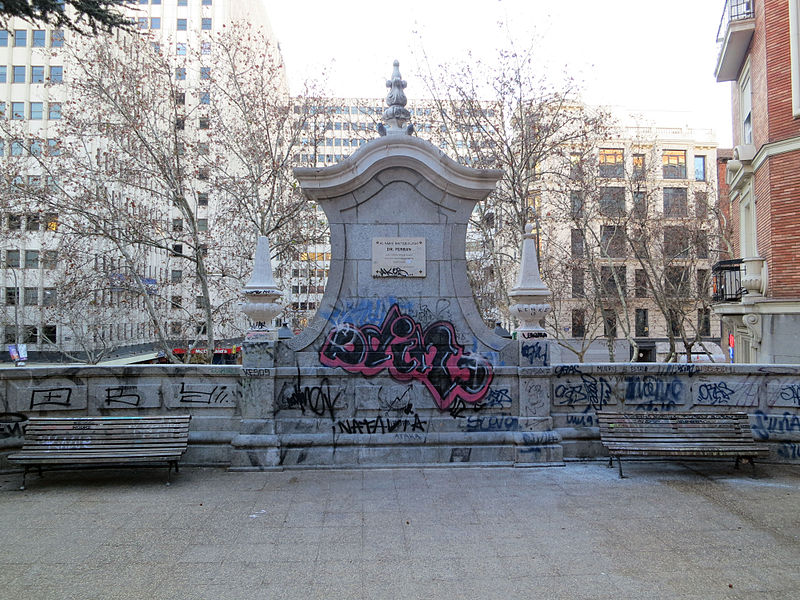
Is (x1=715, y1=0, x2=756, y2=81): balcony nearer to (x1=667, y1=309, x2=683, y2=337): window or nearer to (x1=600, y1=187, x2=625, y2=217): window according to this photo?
(x1=600, y1=187, x2=625, y2=217): window

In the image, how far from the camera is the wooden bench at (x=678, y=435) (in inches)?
273

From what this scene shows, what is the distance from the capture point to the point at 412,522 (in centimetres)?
546

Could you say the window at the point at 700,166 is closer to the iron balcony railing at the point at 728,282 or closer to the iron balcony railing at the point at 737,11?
the iron balcony railing at the point at 728,282

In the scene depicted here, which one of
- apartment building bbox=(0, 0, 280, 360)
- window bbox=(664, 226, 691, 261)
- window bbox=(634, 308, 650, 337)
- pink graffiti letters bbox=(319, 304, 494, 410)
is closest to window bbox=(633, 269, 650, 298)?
window bbox=(664, 226, 691, 261)

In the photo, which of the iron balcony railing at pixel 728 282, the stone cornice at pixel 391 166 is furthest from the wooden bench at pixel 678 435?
the iron balcony railing at pixel 728 282

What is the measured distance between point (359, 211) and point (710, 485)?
18.5 feet

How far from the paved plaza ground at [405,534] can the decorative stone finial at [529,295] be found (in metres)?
1.92

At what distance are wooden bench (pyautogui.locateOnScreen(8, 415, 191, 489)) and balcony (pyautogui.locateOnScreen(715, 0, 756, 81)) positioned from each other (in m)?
18.1

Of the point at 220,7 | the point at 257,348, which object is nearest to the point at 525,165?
the point at 257,348

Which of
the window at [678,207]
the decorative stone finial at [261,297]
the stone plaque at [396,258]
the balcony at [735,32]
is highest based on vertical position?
the balcony at [735,32]

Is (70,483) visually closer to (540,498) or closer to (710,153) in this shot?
(540,498)

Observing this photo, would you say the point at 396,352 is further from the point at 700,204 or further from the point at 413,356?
the point at 700,204

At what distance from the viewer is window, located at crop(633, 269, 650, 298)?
31.1 meters

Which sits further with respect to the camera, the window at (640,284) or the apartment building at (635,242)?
the window at (640,284)
